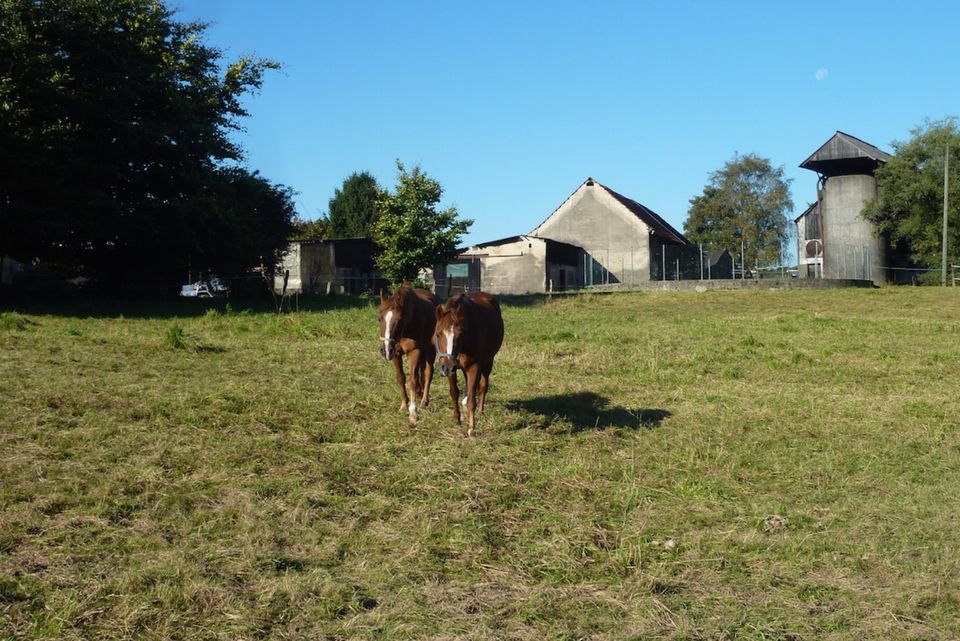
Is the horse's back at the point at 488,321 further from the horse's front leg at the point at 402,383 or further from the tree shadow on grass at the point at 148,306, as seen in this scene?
the tree shadow on grass at the point at 148,306

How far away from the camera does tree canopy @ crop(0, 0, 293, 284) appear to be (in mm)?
24094

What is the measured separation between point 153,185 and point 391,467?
24.3 metres

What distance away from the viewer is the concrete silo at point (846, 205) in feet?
183

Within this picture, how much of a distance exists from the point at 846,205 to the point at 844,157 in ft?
10.6

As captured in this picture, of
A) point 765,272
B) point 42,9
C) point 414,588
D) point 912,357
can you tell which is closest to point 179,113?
point 42,9

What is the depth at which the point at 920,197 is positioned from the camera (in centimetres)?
5291

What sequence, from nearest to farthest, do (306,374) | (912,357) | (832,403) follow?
(832,403)
(306,374)
(912,357)

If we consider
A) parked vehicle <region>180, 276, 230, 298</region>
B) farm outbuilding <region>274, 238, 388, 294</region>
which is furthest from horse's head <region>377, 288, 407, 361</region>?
farm outbuilding <region>274, 238, 388, 294</region>

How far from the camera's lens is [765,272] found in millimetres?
52250

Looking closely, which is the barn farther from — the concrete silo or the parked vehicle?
the parked vehicle

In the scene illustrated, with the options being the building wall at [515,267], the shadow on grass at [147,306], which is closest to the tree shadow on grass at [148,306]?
the shadow on grass at [147,306]

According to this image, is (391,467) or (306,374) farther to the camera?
(306,374)

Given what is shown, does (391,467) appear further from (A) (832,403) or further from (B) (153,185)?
(B) (153,185)

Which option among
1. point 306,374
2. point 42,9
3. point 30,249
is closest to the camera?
point 306,374
